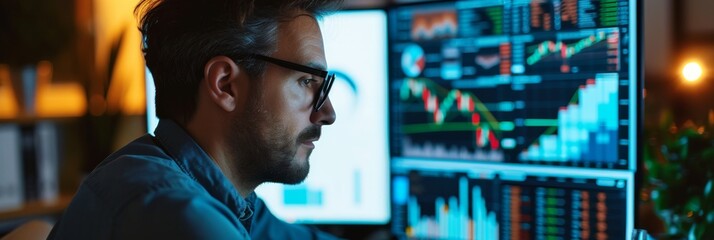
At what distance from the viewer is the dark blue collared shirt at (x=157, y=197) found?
71cm

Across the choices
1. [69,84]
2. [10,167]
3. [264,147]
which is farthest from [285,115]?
[69,84]

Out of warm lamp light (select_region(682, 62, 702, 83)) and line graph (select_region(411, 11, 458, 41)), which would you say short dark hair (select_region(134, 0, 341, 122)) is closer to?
line graph (select_region(411, 11, 458, 41))

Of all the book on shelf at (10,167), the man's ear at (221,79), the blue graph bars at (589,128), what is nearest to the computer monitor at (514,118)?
the blue graph bars at (589,128)

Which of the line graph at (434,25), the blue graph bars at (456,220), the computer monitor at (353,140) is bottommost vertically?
the blue graph bars at (456,220)

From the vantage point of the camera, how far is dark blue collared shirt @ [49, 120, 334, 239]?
707 millimetres

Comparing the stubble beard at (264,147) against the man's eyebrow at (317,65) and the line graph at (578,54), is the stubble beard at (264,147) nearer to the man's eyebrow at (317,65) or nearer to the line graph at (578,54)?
the man's eyebrow at (317,65)

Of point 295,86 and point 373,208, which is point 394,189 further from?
point 295,86

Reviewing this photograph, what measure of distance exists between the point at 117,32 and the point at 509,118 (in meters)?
1.65

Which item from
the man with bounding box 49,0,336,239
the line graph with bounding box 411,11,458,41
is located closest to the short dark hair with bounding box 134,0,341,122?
the man with bounding box 49,0,336,239

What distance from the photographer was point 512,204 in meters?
1.25

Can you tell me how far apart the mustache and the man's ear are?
5.2 inches

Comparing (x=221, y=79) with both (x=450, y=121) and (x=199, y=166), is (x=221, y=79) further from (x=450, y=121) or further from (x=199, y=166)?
(x=450, y=121)

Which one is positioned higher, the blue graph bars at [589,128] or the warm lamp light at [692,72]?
the warm lamp light at [692,72]

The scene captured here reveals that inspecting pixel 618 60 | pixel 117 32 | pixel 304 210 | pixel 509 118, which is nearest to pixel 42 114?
pixel 117 32
